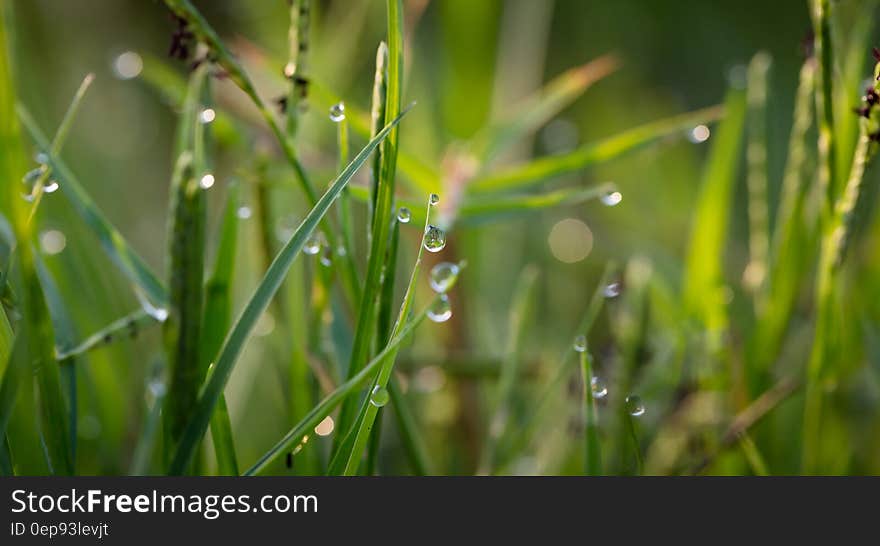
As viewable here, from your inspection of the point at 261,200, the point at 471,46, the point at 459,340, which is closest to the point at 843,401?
the point at 459,340

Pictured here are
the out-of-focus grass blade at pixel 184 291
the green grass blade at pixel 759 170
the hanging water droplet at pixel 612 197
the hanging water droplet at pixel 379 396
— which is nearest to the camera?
the out-of-focus grass blade at pixel 184 291

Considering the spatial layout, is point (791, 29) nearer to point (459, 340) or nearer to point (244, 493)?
point (459, 340)

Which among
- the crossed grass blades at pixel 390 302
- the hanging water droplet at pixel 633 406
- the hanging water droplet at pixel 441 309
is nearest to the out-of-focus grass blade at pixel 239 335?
the crossed grass blades at pixel 390 302

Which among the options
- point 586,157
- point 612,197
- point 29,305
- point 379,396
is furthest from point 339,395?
point 586,157

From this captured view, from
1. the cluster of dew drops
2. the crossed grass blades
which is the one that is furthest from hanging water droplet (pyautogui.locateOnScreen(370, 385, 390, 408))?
the cluster of dew drops

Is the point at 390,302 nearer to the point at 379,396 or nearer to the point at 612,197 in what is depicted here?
the point at 379,396

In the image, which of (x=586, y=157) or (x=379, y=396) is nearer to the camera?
(x=379, y=396)

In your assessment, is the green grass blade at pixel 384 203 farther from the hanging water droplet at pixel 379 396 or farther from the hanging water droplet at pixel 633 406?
the hanging water droplet at pixel 633 406

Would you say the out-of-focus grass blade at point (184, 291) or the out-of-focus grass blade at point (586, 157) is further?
the out-of-focus grass blade at point (586, 157)
